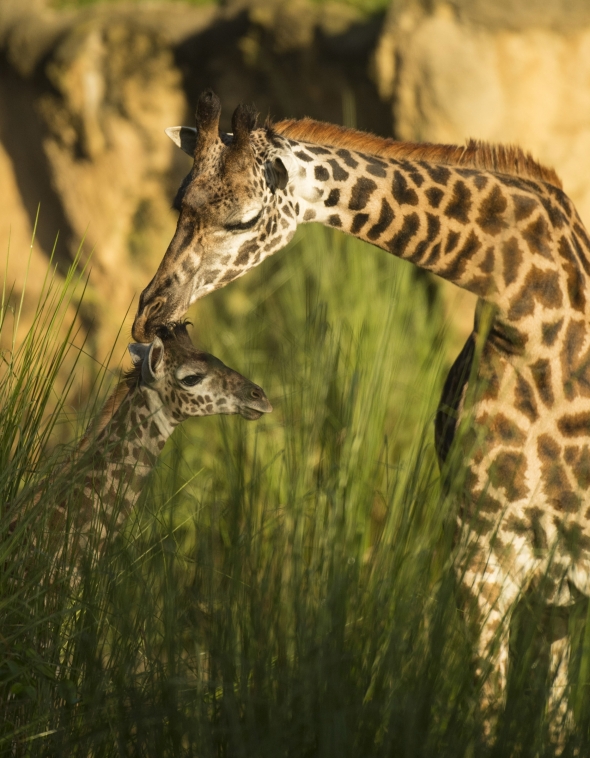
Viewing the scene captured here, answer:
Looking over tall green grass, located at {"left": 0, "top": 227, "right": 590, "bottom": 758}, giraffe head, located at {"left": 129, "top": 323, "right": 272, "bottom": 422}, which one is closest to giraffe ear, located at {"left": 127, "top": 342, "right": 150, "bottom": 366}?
giraffe head, located at {"left": 129, "top": 323, "right": 272, "bottom": 422}

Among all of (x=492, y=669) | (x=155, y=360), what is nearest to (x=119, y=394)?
(x=155, y=360)

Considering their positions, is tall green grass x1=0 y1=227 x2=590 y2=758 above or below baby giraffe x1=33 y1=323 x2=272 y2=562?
below

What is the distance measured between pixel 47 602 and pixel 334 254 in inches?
158

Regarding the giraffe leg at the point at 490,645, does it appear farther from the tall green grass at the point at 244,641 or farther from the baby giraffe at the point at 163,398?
the baby giraffe at the point at 163,398

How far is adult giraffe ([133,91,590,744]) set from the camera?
355 cm

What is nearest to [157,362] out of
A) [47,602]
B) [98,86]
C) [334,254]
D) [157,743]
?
[47,602]

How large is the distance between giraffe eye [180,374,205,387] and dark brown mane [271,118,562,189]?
1.02 meters

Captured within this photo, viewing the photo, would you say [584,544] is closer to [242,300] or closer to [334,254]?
[334,254]

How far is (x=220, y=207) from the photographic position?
11.5ft

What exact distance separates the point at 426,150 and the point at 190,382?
1.25 meters

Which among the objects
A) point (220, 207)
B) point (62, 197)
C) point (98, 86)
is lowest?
point (220, 207)

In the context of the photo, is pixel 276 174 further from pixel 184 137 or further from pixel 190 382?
pixel 190 382

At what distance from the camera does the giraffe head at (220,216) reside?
3.50m

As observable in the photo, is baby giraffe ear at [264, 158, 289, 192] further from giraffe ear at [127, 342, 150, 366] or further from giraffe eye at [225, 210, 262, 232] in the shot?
giraffe ear at [127, 342, 150, 366]
